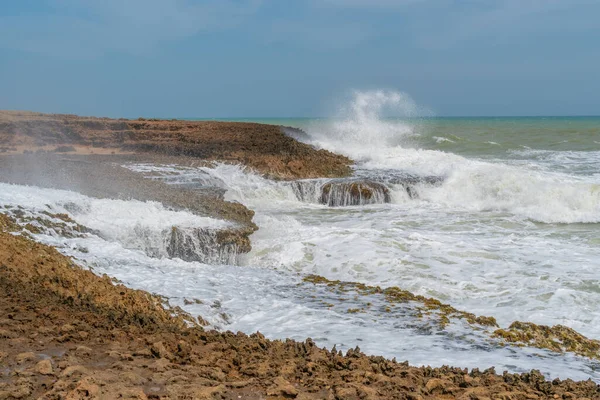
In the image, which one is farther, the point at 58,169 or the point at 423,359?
the point at 58,169

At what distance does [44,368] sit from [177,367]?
2.50ft

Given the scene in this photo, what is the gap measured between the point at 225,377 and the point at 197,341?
785mm

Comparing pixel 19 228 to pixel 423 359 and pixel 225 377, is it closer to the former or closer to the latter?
pixel 225 377

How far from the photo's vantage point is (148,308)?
5043 millimetres

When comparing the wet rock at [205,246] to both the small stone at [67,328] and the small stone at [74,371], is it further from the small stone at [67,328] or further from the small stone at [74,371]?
the small stone at [74,371]

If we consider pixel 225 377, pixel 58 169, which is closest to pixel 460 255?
pixel 225 377

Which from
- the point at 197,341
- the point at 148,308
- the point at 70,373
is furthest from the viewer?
the point at 148,308

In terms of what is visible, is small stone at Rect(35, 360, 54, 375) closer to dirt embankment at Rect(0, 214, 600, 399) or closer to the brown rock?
dirt embankment at Rect(0, 214, 600, 399)

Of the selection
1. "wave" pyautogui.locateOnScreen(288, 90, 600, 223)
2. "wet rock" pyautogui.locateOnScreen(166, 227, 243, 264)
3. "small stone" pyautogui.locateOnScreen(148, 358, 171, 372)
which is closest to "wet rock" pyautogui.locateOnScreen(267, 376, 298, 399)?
"small stone" pyautogui.locateOnScreen(148, 358, 171, 372)

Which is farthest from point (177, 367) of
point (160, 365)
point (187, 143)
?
point (187, 143)

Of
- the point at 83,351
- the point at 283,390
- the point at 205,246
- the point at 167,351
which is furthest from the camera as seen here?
the point at 205,246

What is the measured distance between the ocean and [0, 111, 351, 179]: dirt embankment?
1.65 metres

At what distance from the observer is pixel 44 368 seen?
10.4ft

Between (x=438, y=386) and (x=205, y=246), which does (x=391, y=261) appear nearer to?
(x=205, y=246)
